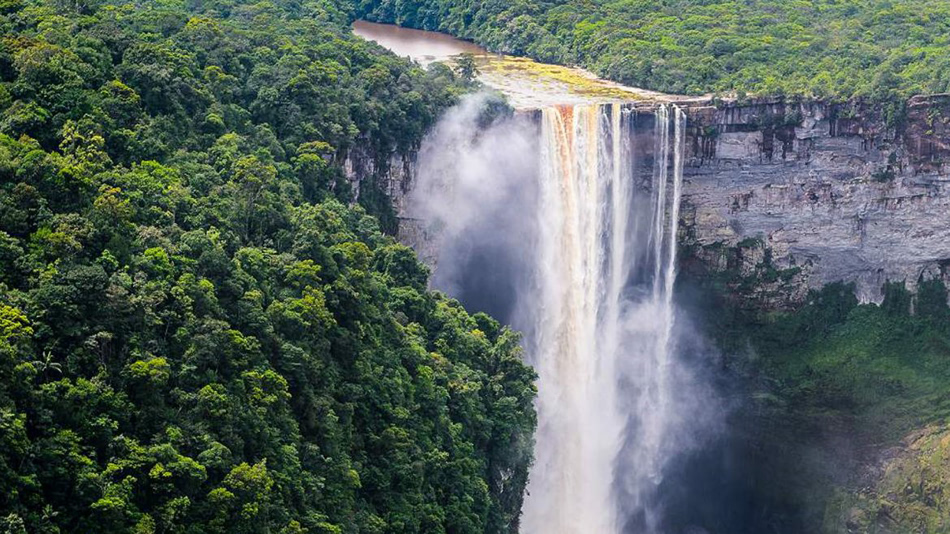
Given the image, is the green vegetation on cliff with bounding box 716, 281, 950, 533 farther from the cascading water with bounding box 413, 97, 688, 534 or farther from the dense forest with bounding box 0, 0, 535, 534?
the dense forest with bounding box 0, 0, 535, 534

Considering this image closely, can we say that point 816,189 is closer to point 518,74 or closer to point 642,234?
point 642,234

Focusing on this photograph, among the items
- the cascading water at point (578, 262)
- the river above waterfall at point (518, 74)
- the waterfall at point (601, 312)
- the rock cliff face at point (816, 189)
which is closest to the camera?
the cascading water at point (578, 262)

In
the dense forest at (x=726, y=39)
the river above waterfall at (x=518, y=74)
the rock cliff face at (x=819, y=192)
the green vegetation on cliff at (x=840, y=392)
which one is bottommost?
the green vegetation on cliff at (x=840, y=392)

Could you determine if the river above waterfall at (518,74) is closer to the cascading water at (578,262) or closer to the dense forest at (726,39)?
the dense forest at (726,39)

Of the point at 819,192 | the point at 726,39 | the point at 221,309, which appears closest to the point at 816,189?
the point at 819,192

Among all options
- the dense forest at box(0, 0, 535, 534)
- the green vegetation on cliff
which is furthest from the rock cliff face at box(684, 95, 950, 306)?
the dense forest at box(0, 0, 535, 534)

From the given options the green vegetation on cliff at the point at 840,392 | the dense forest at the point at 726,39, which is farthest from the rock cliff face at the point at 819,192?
the dense forest at the point at 726,39

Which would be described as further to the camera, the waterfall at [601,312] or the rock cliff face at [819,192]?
the rock cliff face at [819,192]
